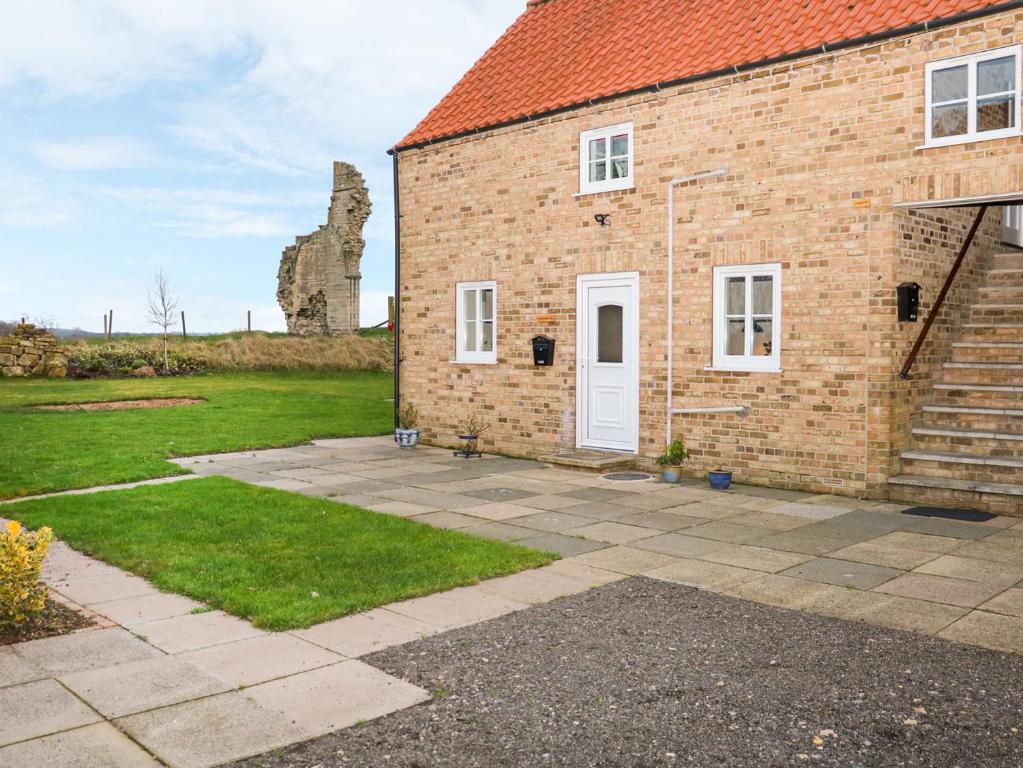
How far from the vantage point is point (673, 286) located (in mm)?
11297

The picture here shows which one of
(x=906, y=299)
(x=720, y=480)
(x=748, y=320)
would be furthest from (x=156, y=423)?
(x=906, y=299)

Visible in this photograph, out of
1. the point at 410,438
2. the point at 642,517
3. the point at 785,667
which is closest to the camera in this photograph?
the point at 785,667

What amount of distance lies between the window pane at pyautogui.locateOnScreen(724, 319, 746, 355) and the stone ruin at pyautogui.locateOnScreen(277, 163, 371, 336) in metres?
25.3

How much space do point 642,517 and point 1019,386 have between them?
4868 mm

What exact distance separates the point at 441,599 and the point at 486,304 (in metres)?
8.53

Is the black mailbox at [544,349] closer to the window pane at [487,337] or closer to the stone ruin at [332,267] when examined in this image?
the window pane at [487,337]

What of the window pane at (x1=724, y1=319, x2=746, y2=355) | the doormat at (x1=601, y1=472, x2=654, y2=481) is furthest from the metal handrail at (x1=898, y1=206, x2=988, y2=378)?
the doormat at (x1=601, y1=472, x2=654, y2=481)

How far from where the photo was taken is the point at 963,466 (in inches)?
371

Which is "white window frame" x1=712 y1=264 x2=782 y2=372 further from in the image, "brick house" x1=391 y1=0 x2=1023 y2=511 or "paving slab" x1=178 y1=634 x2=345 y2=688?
"paving slab" x1=178 y1=634 x2=345 y2=688

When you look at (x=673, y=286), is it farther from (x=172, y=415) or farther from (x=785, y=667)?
(x=172, y=415)

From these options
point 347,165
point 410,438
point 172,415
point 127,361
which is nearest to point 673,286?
point 410,438

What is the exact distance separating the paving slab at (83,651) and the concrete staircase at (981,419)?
7822mm

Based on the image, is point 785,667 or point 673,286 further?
point 673,286

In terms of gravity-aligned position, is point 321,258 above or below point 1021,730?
above
